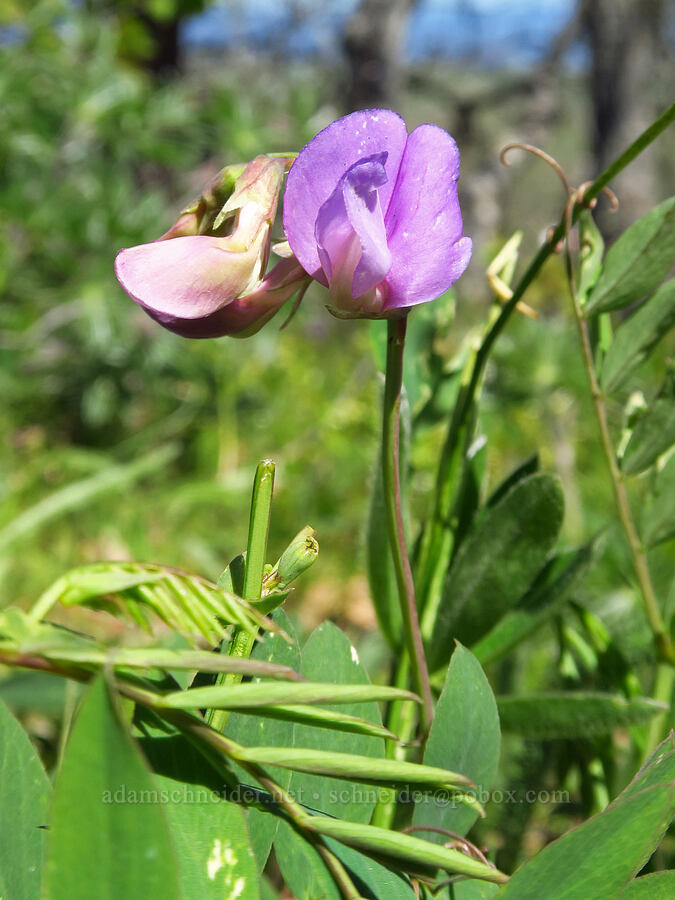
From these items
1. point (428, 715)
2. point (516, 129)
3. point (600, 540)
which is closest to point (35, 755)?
point (428, 715)

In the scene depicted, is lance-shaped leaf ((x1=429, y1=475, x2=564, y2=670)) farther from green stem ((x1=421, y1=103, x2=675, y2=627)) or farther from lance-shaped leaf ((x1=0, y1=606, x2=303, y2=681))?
lance-shaped leaf ((x1=0, y1=606, x2=303, y2=681))

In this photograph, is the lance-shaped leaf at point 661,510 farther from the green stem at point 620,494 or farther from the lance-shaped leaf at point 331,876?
the lance-shaped leaf at point 331,876

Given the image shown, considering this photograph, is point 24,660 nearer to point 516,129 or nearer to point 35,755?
point 35,755

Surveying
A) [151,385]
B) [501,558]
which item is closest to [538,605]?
[501,558]

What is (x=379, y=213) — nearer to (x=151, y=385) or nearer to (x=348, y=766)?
(x=348, y=766)

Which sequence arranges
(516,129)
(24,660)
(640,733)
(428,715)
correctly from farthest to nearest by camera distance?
1. (516,129)
2. (640,733)
3. (428,715)
4. (24,660)
